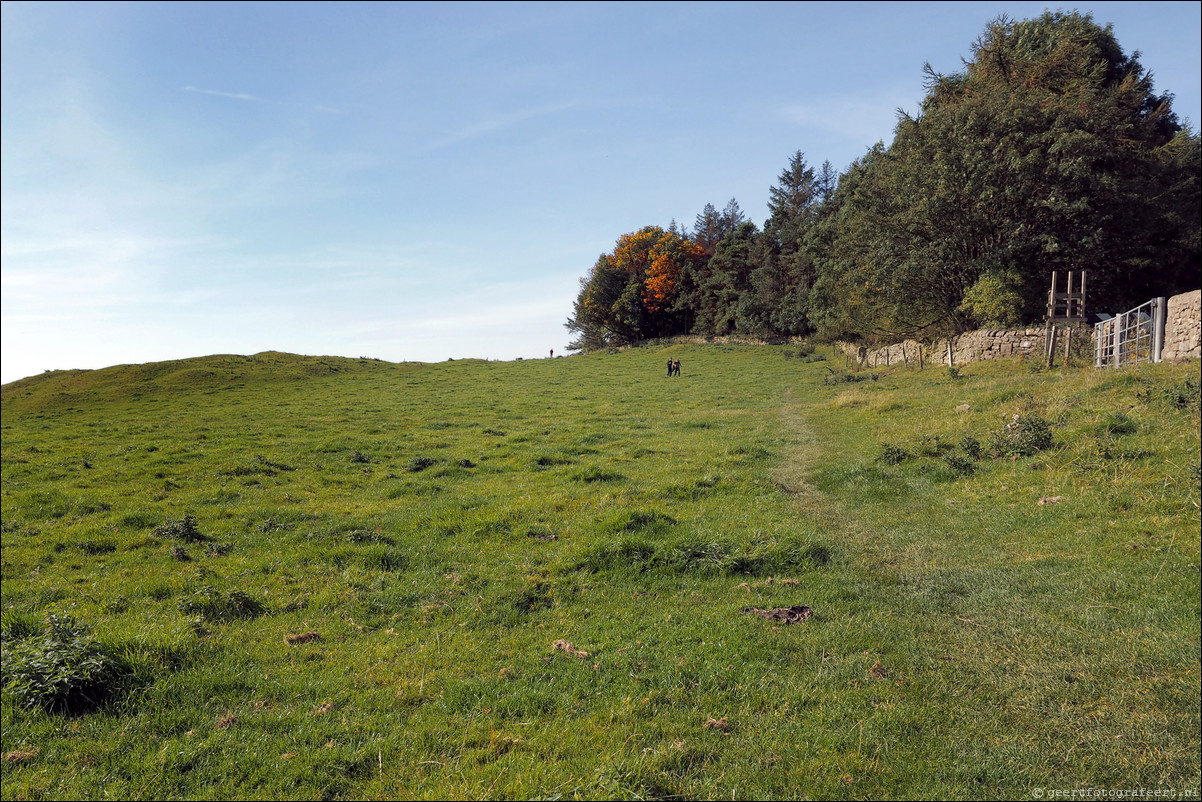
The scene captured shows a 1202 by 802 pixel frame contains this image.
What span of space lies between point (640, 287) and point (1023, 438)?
7689cm

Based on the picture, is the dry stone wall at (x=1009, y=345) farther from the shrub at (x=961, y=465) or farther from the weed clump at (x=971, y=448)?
the shrub at (x=961, y=465)

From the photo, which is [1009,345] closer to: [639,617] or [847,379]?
[847,379]

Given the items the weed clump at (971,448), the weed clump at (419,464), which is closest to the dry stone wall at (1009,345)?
the weed clump at (971,448)

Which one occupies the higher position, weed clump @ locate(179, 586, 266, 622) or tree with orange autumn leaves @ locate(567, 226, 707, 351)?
tree with orange autumn leaves @ locate(567, 226, 707, 351)

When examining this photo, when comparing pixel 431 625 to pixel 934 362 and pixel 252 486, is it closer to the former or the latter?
pixel 252 486

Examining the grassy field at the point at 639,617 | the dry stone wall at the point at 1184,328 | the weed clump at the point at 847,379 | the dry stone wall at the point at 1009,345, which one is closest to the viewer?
the grassy field at the point at 639,617

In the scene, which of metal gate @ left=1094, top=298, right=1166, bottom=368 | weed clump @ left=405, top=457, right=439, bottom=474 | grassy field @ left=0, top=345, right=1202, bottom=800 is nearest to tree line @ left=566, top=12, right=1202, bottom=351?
metal gate @ left=1094, top=298, right=1166, bottom=368

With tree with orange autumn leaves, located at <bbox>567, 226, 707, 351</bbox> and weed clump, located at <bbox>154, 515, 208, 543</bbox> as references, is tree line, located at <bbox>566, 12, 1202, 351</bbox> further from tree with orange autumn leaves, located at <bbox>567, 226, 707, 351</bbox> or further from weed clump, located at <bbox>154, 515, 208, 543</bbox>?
weed clump, located at <bbox>154, 515, 208, 543</bbox>

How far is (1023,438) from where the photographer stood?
14.4m

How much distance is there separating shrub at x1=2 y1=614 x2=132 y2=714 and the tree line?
41.6 meters

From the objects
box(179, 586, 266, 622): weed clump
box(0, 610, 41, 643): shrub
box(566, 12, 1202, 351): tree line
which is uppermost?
box(566, 12, 1202, 351): tree line

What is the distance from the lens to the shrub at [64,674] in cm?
645

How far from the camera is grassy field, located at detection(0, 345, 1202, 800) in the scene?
5539 millimetres

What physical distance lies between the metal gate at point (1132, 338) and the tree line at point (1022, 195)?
1165 cm
